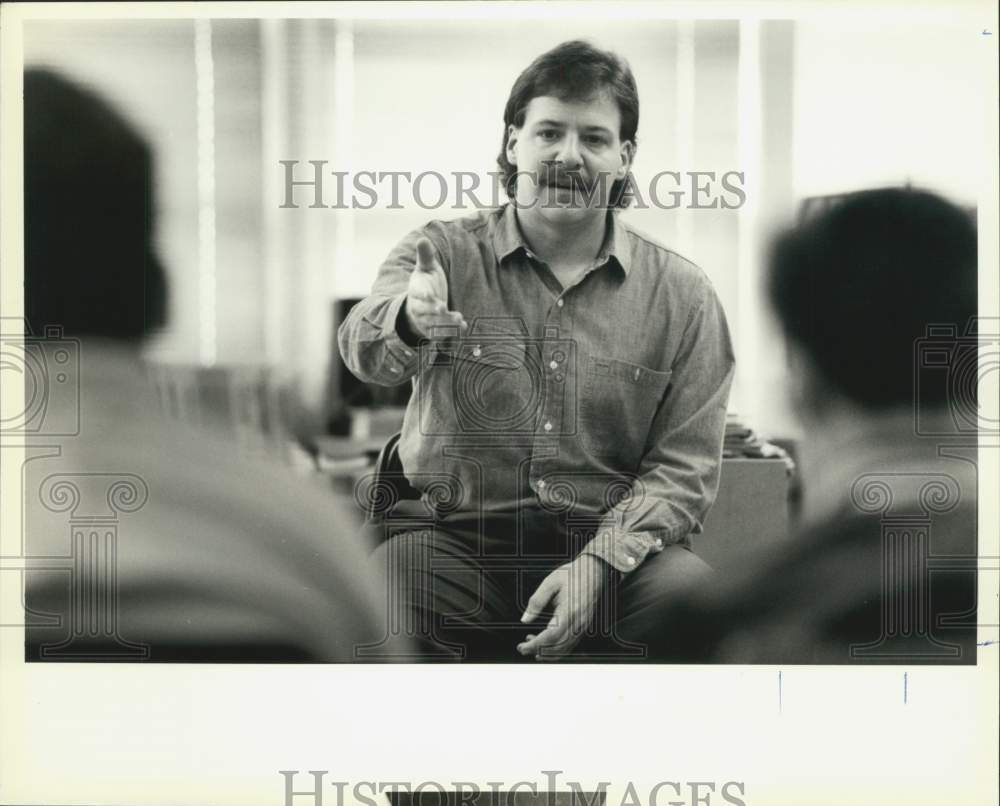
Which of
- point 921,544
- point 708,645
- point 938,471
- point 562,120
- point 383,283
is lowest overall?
point 708,645

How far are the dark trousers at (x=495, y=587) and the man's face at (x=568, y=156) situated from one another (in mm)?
729

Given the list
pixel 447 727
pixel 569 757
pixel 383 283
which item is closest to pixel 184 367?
pixel 383 283

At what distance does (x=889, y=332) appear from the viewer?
256 centimetres

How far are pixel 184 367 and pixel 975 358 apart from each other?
1.88 metres

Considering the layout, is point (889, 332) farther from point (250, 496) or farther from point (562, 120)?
point (250, 496)

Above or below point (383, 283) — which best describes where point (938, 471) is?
below

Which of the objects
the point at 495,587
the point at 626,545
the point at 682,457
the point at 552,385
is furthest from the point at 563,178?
the point at 495,587

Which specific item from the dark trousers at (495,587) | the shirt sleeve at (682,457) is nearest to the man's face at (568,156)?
the shirt sleeve at (682,457)

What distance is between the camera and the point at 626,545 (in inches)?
99.7

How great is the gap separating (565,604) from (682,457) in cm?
44

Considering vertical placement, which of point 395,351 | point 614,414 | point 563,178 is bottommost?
point 614,414

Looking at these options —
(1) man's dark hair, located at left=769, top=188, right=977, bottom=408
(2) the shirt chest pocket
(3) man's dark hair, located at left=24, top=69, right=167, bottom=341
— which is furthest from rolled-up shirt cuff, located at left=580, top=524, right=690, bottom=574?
(3) man's dark hair, located at left=24, top=69, right=167, bottom=341

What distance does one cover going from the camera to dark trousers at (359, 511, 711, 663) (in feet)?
8.32

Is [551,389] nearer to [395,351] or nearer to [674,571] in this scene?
[395,351]
